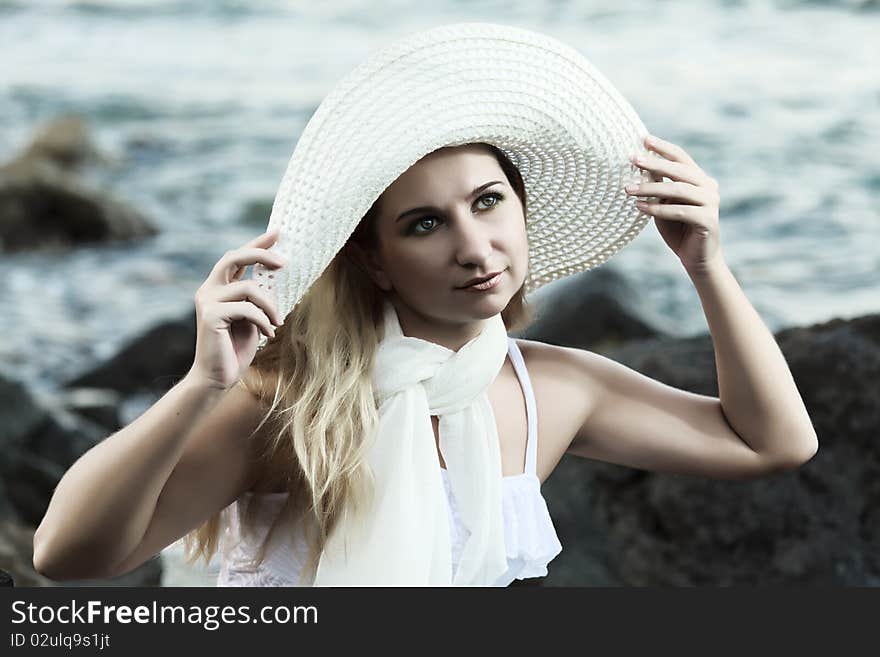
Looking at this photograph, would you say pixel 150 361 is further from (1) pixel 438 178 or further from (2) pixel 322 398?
(1) pixel 438 178

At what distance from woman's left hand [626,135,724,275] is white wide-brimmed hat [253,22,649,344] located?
→ 9 cm

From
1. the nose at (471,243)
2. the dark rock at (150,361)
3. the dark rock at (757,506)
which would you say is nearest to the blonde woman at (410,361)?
the nose at (471,243)

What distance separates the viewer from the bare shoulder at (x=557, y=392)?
2.25 meters

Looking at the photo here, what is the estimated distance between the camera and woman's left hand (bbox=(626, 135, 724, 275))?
6.55 feet

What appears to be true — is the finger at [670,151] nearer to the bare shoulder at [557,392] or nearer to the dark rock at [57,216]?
the bare shoulder at [557,392]

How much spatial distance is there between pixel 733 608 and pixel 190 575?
3.32 ft

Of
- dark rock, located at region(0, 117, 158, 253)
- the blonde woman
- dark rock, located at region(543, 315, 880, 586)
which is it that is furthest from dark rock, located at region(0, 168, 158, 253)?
the blonde woman

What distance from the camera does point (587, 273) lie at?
5.23m

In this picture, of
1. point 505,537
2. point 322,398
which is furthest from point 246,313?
point 505,537

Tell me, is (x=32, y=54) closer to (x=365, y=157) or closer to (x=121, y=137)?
(x=121, y=137)

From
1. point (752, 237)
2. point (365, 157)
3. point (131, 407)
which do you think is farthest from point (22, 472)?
point (752, 237)

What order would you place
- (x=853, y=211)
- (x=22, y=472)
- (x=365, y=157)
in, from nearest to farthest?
(x=365, y=157)
(x=22, y=472)
(x=853, y=211)

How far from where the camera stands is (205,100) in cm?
934

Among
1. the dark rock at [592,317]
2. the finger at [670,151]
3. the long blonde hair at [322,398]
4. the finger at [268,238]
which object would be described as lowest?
the dark rock at [592,317]
